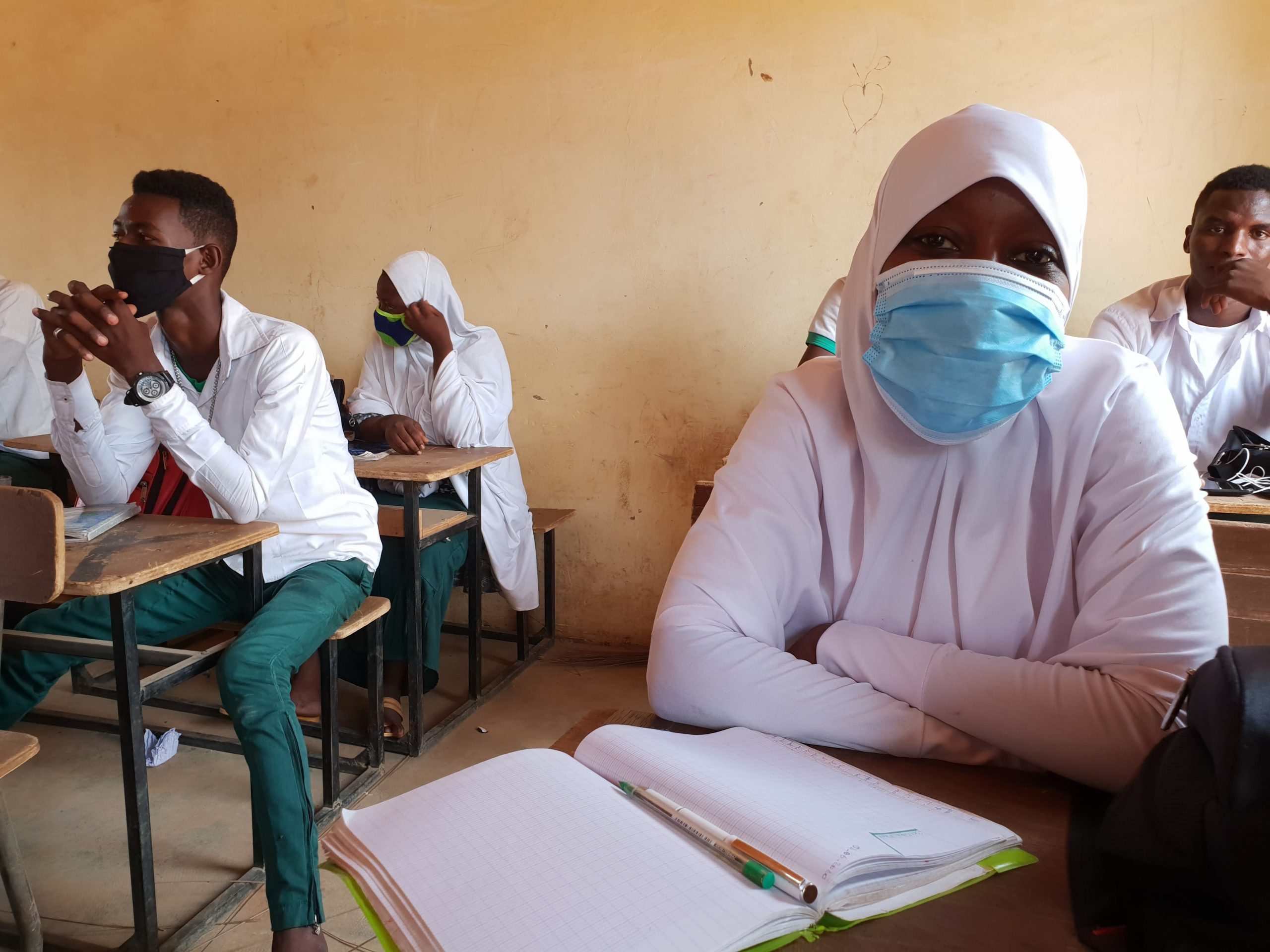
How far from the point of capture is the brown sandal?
2.68m

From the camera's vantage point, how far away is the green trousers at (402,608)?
285 cm

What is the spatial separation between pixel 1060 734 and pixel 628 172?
307 cm

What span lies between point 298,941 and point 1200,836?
4.95 feet

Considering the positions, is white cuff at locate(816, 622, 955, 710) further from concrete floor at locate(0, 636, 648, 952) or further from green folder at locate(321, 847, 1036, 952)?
concrete floor at locate(0, 636, 648, 952)

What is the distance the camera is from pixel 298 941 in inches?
58.5

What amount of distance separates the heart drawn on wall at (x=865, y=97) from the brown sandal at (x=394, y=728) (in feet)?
8.67

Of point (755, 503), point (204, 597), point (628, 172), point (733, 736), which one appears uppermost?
point (628, 172)

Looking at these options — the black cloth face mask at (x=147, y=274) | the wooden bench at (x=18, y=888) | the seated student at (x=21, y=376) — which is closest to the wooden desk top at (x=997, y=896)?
the wooden bench at (x=18, y=888)

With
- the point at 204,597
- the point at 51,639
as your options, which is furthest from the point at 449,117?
the point at 51,639

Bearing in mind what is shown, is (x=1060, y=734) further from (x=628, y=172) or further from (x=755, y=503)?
(x=628, y=172)

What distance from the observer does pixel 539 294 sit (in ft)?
11.8

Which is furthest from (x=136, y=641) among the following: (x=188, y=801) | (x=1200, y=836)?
(x=1200, y=836)

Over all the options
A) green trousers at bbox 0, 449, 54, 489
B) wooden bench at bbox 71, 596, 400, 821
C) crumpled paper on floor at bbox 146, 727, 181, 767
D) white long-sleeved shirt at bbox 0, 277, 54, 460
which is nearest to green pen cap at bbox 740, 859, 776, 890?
wooden bench at bbox 71, 596, 400, 821

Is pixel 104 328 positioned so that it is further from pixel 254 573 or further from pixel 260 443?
pixel 254 573
